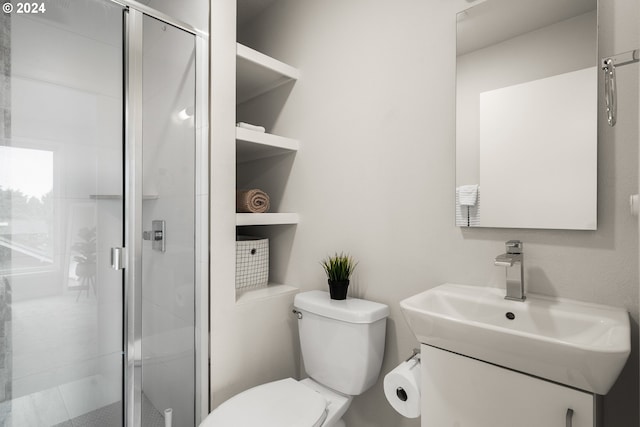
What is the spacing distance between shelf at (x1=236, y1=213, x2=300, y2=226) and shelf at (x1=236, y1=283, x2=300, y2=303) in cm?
36

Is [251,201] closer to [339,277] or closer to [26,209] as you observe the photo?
[339,277]

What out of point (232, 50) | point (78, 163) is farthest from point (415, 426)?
point (232, 50)

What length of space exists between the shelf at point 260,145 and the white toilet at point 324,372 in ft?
2.62

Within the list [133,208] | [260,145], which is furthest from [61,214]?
[260,145]

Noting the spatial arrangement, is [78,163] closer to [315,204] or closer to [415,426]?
[315,204]

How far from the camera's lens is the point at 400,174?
1.46m

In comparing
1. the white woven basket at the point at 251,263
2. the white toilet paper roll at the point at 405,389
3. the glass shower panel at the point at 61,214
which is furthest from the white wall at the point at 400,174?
the glass shower panel at the point at 61,214

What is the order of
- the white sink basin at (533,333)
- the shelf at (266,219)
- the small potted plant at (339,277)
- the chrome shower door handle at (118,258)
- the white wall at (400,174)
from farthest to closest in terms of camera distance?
the shelf at (266,219) → the small potted plant at (339,277) → the chrome shower door handle at (118,258) → the white wall at (400,174) → the white sink basin at (533,333)

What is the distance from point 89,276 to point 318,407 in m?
0.97

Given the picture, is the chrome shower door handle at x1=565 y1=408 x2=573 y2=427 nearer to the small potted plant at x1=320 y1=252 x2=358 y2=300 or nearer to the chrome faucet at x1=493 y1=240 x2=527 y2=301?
the chrome faucet at x1=493 y1=240 x2=527 y2=301

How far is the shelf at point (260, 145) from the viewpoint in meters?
1.63

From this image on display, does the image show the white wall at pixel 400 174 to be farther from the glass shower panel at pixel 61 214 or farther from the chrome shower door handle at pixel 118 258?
the glass shower panel at pixel 61 214

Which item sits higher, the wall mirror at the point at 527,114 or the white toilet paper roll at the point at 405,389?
the wall mirror at the point at 527,114

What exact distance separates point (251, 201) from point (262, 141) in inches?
12.7
